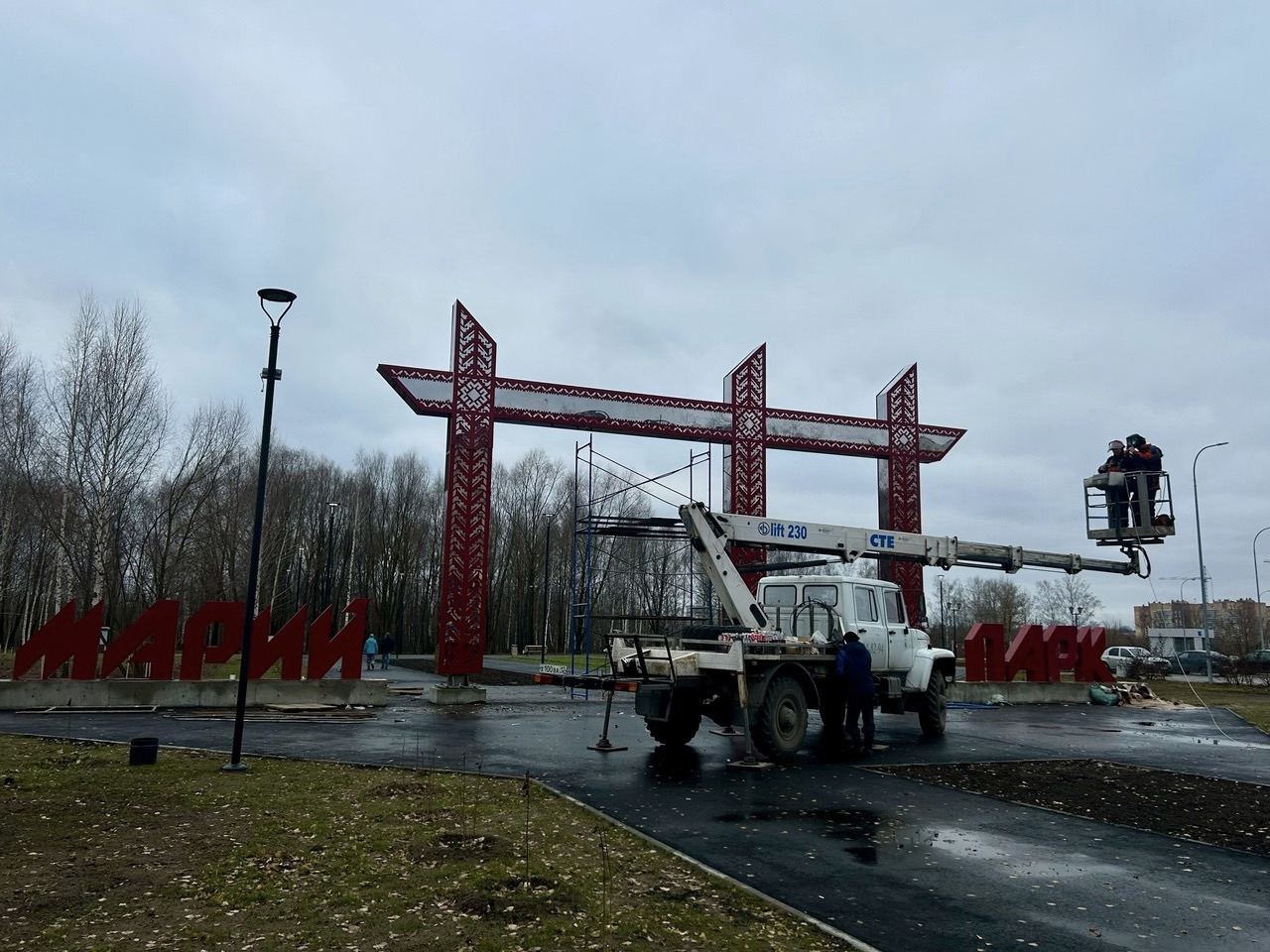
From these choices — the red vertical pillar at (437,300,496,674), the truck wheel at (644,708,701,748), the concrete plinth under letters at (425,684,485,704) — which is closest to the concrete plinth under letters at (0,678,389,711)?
the concrete plinth under letters at (425,684,485,704)

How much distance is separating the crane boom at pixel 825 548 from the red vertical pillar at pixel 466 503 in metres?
8.71

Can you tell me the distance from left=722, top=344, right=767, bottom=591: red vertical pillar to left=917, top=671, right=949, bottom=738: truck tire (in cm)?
890

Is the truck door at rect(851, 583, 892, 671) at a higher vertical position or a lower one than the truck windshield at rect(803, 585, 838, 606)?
lower

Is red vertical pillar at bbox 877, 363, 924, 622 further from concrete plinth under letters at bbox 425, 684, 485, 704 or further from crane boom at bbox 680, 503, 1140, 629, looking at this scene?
concrete plinth under letters at bbox 425, 684, 485, 704

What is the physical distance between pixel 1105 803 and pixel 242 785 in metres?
10.4

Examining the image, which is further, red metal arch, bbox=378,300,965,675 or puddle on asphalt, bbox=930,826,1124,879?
red metal arch, bbox=378,300,965,675

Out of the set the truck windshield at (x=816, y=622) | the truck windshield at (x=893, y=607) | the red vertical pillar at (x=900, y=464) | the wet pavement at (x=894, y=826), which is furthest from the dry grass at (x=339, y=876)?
the red vertical pillar at (x=900, y=464)

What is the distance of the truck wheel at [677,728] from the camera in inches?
577

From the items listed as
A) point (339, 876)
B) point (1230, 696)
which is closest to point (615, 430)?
point (339, 876)

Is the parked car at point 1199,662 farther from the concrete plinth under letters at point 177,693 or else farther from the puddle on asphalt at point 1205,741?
the concrete plinth under letters at point 177,693

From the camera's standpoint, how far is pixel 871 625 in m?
16.0

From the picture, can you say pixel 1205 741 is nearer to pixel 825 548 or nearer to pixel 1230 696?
pixel 825 548

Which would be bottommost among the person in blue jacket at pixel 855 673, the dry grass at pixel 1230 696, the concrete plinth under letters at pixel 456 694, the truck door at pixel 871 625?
the dry grass at pixel 1230 696

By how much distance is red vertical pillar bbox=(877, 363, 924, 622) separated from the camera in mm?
28859
